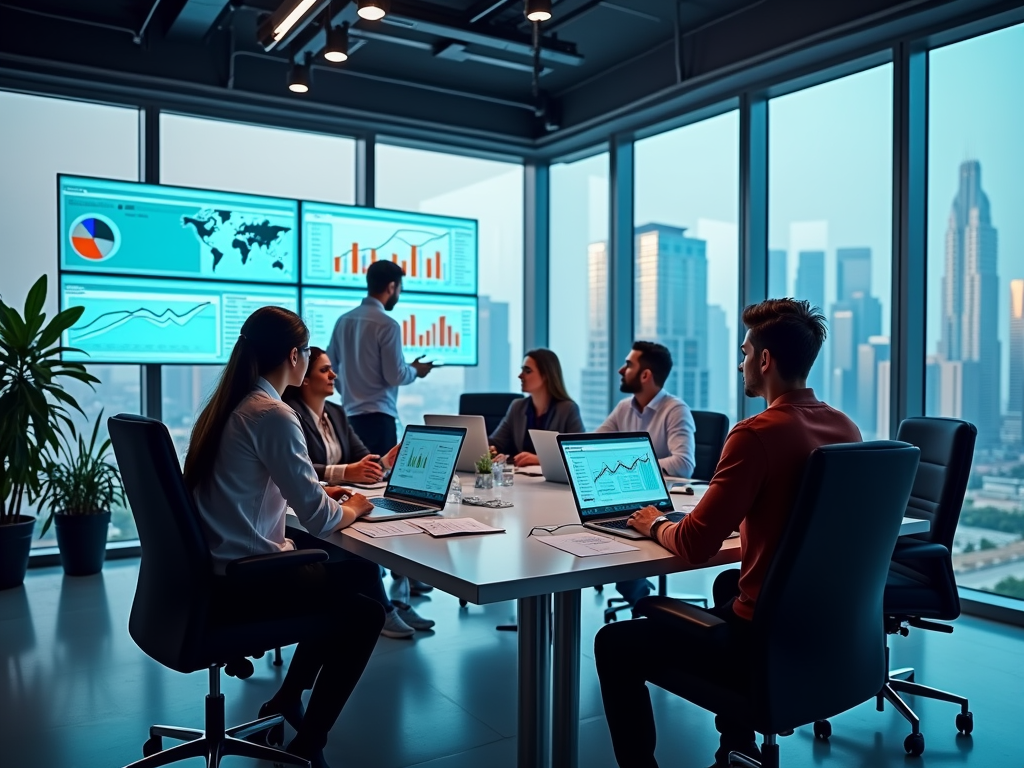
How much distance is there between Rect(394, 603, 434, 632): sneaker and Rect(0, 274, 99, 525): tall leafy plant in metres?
2.10

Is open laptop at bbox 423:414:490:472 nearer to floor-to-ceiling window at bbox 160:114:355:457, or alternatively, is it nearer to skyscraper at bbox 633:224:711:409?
floor-to-ceiling window at bbox 160:114:355:457

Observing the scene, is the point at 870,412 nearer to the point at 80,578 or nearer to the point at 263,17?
the point at 263,17

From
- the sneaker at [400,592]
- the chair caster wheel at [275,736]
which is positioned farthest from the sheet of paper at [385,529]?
the sneaker at [400,592]

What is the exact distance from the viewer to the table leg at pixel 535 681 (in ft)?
7.64

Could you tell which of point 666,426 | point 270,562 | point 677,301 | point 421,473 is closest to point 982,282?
point 666,426

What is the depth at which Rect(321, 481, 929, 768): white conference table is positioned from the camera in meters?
2.03

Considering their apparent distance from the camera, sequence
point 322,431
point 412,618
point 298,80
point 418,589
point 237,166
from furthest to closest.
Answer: point 237,166
point 418,589
point 298,80
point 412,618
point 322,431

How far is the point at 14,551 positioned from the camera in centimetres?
474

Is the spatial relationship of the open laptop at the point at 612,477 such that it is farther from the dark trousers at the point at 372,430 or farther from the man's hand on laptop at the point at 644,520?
the dark trousers at the point at 372,430

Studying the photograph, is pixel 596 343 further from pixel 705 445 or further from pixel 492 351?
pixel 705 445

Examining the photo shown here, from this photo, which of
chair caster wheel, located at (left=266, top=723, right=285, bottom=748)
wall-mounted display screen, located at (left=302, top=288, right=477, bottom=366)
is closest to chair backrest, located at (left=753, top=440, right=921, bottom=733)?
chair caster wheel, located at (left=266, top=723, right=285, bottom=748)

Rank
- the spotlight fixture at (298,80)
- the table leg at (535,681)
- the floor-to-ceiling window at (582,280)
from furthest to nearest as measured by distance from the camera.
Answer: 1. the floor-to-ceiling window at (582,280)
2. the spotlight fixture at (298,80)
3. the table leg at (535,681)

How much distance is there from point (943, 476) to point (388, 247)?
162 inches

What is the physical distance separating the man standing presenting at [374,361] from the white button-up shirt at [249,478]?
2312mm
